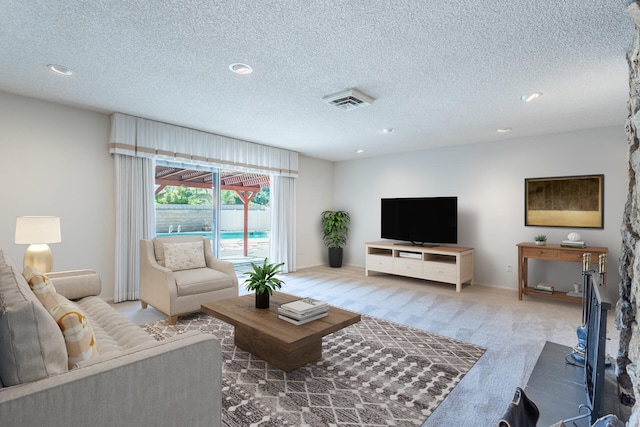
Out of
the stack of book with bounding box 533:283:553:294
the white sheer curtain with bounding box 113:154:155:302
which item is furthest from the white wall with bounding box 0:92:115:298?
the stack of book with bounding box 533:283:553:294

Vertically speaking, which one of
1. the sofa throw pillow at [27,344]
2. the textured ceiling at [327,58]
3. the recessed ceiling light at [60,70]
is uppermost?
the recessed ceiling light at [60,70]

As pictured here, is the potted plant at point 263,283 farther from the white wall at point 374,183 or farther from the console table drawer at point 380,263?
the console table drawer at point 380,263

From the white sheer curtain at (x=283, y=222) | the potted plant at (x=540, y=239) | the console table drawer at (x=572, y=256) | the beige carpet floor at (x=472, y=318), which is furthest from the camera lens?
the white sheer curtain at (x=283, y=222)

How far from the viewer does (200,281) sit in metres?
3.41

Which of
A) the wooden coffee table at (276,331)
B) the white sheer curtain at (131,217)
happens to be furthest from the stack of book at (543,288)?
the white sheer curtain at (131,217)

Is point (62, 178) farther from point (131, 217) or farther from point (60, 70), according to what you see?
point (60, 70)

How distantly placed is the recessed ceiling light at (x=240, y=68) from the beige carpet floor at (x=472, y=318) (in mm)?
2704

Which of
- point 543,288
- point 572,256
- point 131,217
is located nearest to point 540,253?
point 572,256

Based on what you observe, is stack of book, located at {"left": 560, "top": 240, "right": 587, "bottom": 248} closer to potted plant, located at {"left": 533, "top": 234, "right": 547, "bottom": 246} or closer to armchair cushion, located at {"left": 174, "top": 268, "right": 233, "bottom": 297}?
potted plant, located at {"left": 533, "top": 234, "right": 547, "bottom": 246}

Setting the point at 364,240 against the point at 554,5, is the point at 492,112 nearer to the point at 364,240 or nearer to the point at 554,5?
the point at 554,5

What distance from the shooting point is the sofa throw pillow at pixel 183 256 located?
368 cm

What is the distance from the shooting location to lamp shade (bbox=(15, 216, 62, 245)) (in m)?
2.80

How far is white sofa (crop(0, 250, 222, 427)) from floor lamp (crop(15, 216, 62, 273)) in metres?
1.85

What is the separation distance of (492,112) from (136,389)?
13.4 feet
